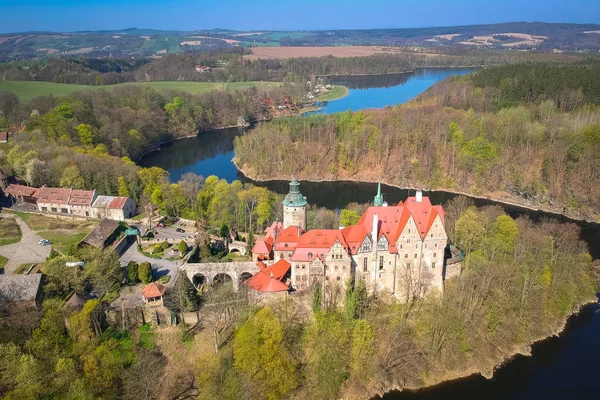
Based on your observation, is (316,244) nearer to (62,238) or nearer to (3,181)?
(62,238)

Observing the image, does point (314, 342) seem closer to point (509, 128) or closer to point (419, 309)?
point (419, 309)

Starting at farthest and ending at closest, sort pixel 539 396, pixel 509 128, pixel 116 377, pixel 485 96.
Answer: pixel 485 96, pixel 509 128, pixel 539 396, pixel 116 377

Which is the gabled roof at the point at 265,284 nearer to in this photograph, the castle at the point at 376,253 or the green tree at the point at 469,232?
the castle at the point at 376,253

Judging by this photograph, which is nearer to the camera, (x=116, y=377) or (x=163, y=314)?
(x=116, y=377)

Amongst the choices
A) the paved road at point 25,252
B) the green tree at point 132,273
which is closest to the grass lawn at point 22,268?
the paved road at point 25,252

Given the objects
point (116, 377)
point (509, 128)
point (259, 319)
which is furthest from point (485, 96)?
point (116, 377)

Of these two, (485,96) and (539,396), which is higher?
(485,96)
